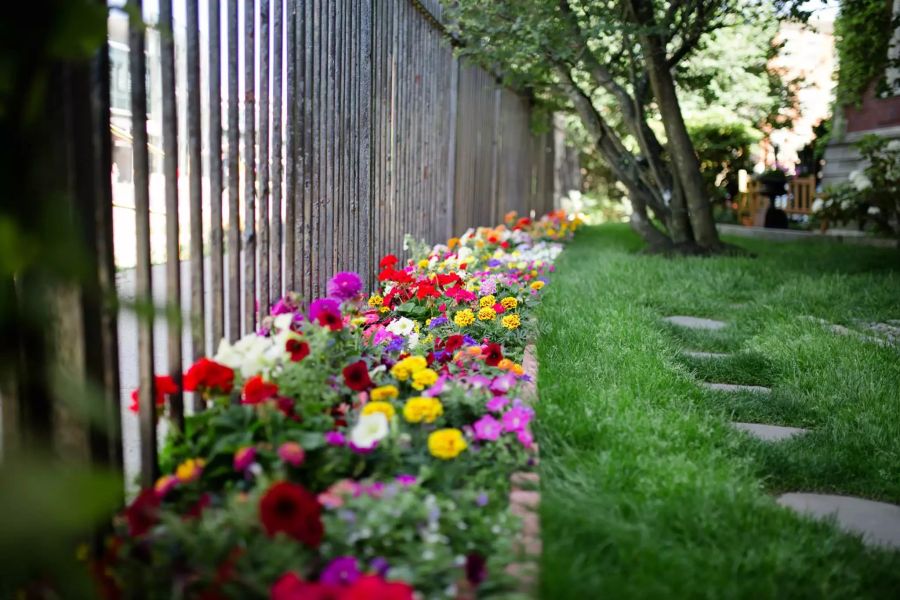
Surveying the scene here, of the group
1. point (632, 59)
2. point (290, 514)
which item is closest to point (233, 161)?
point (290, 514)

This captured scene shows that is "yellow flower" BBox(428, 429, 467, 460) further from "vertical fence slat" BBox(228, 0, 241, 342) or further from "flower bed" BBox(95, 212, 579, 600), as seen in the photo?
"vertical fence slat" BBox(228, 0, 241, 342)

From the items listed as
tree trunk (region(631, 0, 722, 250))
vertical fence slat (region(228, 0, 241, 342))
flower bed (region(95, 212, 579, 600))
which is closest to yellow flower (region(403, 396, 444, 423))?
flower bed (region(95, 212, 579, 600))

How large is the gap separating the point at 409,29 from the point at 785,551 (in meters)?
3.92

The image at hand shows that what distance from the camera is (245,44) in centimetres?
270

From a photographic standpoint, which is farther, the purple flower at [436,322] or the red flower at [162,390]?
the purple flower at [436,322]

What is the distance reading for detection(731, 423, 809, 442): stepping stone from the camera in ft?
9.81

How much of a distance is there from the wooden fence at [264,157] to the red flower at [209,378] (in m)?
0.06

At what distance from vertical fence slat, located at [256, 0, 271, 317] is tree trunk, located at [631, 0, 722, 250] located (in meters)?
5.02

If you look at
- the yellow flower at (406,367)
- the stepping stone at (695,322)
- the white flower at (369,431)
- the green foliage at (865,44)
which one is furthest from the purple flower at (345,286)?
the green foliage at (865,44)

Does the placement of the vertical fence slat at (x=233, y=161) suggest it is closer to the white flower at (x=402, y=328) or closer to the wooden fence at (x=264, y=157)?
the wooden fence at (x=264, y=157)

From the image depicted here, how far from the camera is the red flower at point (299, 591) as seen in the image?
141 cm

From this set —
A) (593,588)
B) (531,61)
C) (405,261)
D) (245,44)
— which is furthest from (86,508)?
(531,61)

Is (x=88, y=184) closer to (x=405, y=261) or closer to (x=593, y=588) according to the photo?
(x=593, y=588)

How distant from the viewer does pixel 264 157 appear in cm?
286
